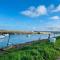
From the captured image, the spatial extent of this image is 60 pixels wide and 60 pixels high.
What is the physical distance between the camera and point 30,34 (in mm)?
33469

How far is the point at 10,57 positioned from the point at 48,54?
288 cm

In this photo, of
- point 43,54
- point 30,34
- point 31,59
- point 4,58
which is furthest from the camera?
point 30,34

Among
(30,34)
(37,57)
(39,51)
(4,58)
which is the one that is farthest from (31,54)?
(30,34)

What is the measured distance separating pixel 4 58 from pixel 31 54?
5.65 feet

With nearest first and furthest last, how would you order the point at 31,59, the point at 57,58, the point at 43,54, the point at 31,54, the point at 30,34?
1. the point at 31,59
2. the point at 31,54
3. the point at 43,54
4. the point at 57,58
5. the point at 30,34

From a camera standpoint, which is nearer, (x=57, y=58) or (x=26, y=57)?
(x=26, y=57)

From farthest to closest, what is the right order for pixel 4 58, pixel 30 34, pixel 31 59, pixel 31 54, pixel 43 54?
pixel 30 34
pixel 43 54
pixel 31 54
pixel 31 59
pixel 4 58

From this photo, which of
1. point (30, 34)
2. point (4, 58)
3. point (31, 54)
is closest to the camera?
point (4, 58)

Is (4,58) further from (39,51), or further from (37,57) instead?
(39,51)

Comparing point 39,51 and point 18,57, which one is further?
point 39,51

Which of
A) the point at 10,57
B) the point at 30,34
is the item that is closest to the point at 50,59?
the point at 10,57

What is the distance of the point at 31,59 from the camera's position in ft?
26.5

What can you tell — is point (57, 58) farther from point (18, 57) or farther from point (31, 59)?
point (18, 57)

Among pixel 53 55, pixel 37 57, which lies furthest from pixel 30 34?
pixel 37 57
